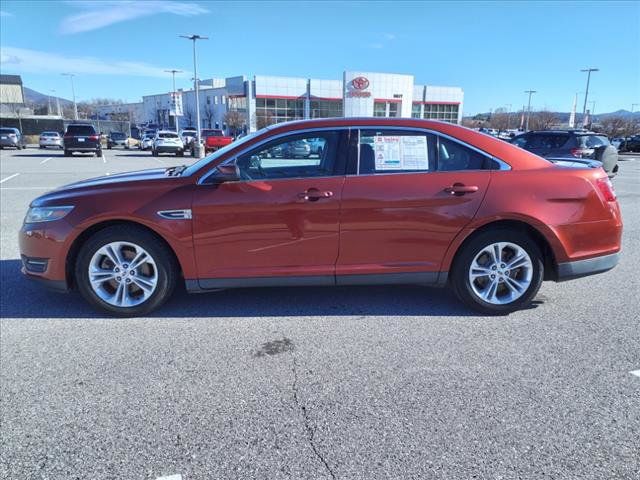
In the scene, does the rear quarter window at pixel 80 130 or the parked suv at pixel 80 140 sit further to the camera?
the rear quarter window at pixel 80 130

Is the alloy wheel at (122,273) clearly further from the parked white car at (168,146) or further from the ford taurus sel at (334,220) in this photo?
the parked white car at (168,146)

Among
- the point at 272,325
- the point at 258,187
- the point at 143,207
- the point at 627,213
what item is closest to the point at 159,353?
the point at 272,325

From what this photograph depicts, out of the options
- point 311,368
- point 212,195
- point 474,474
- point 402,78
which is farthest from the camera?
point 402,78

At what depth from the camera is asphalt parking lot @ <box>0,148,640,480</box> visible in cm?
232

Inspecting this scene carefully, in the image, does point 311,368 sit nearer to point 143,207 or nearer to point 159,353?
point 159,353

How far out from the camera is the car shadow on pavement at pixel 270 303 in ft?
13.6

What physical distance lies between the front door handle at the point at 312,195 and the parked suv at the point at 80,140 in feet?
88.6

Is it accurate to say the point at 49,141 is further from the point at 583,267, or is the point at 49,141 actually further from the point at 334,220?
the point at 583,267

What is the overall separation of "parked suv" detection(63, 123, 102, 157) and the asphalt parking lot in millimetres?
25372

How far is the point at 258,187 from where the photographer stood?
3.82 metres

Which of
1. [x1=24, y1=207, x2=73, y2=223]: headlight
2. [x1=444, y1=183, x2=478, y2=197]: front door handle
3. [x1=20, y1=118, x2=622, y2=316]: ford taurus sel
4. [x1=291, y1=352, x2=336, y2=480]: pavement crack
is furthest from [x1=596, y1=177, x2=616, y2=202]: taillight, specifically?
[x1=24, y1=207, x2=73, y2=223]: headlight

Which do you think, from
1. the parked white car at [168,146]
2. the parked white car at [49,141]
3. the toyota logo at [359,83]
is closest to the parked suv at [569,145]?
the parked white car at [168,146]

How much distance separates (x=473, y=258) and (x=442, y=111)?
244 feet

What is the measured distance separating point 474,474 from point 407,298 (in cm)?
239
